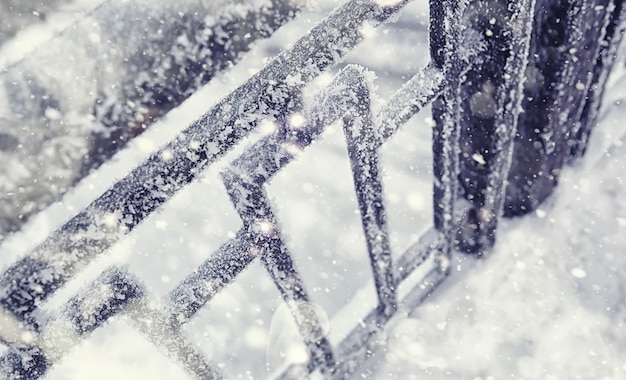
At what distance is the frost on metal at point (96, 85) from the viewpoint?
731 millimetres

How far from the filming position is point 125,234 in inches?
41.2

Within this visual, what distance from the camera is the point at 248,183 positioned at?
1.24m

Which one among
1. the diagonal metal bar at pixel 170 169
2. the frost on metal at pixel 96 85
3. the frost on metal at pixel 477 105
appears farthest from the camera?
the frost on metal at pixel 477 105

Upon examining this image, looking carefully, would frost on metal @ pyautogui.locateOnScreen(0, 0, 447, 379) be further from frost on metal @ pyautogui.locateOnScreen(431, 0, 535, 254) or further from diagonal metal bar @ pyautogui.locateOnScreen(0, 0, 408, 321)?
frost on metal @ pyautogui.locateOnScreen(431, 0, 535, 254)

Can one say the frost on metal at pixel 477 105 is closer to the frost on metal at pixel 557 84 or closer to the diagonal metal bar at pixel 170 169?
the frost on metal at pixel 557 84

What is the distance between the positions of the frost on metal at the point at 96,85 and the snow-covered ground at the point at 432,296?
1.09 metres

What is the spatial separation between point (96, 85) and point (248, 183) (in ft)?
1.79

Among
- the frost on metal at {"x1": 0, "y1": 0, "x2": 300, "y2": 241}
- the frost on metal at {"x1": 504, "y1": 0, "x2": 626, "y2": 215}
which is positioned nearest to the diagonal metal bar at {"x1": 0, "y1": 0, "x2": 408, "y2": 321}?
the frost on metal at {"x1": 0, "y1": 0, "x2": 300, "y2": 241}

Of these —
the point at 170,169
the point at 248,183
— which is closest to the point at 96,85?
the point at 170,169

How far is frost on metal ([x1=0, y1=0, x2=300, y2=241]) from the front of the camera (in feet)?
2.40

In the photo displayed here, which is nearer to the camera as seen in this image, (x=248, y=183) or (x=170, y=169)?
(x=170, y=169)

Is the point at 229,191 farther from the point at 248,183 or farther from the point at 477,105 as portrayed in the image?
the point at 477,105

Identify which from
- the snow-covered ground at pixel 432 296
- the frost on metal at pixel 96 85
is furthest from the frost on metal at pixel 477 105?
the frost on metal at pixel 96 85

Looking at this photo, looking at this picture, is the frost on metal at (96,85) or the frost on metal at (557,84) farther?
the frost on metal at (557,84)
